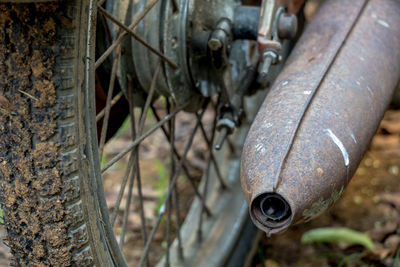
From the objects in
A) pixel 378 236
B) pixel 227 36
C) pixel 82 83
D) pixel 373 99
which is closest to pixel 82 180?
pixel 82 83

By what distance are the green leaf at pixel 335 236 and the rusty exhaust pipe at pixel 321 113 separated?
2.54 feet

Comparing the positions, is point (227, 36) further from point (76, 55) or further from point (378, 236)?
point (378, 236)

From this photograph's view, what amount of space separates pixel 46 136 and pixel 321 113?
1.89 feet

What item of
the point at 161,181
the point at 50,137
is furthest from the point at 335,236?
the point at 50,137

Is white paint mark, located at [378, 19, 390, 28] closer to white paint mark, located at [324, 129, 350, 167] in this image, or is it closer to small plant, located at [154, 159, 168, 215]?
white paint mark, located at [324, 129, 350, 167]

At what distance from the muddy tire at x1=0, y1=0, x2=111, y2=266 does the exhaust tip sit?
314mm

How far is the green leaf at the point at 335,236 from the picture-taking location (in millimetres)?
2035

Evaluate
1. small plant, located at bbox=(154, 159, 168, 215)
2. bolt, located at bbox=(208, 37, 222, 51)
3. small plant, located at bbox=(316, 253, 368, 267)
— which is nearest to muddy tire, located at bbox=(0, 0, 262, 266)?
bolt, located at bbox=(208, 37, 222, 51)

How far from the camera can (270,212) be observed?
105cm

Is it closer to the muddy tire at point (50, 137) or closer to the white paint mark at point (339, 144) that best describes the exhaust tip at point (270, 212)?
the white paint mark at point (339, 144)

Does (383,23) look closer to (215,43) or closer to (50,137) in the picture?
(215,43)

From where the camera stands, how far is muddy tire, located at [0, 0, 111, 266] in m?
0.95

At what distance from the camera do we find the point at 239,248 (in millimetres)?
1869

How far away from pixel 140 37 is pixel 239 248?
0.89 m
